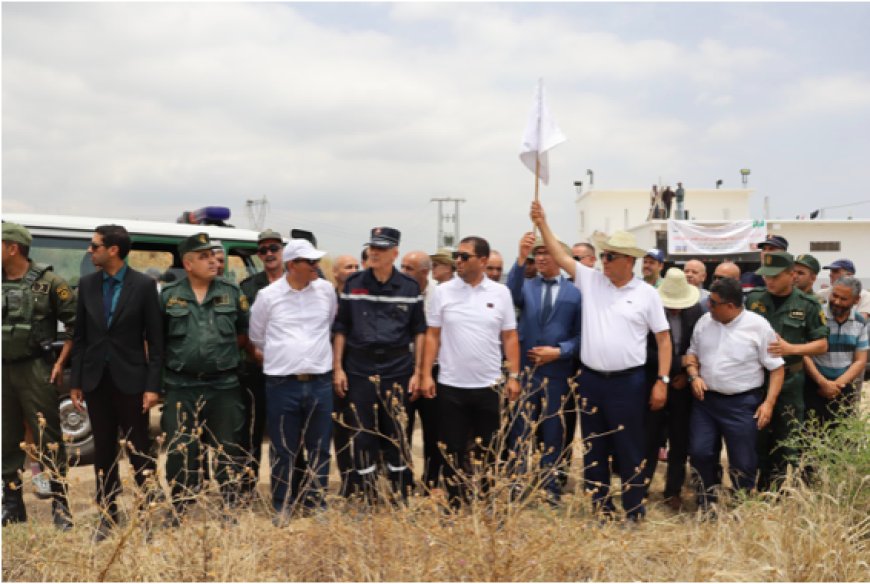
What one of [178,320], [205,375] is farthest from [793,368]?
[178,320]

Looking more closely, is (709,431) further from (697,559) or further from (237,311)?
(237,311)

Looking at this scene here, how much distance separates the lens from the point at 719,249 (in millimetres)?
16719

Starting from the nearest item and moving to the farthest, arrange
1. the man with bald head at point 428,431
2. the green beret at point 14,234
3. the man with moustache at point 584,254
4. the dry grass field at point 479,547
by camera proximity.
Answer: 1. the dry grass field at point 479,547
2. the green beret at point 14,234
3. the man with bald head at point 428,431
4. the man with moustache at point 584,254

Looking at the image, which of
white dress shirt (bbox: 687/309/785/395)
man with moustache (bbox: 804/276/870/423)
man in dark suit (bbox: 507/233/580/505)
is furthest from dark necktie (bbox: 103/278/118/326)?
man with moustache (bbox: 804/276/870/423)

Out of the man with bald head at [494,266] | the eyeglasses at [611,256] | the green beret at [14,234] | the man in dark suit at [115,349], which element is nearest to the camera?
the man in dark suit at [115,349]

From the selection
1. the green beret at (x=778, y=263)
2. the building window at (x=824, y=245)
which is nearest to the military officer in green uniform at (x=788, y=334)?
the green beret at (x=778, y=263)

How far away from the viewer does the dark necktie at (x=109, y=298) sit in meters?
4.18

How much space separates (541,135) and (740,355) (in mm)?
1927

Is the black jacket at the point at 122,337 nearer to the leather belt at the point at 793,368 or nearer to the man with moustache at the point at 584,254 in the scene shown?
the man with moustache at the point at 584,254

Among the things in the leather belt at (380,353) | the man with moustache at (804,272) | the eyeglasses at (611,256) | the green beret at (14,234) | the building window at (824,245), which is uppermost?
the building window at (824,245)

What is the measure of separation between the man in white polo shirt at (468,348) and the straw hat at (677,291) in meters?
1.20

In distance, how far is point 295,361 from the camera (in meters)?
4.34

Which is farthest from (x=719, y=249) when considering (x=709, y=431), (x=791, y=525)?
(x=791, y=525)

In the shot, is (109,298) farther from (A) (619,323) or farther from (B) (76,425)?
(A) (619,323)
